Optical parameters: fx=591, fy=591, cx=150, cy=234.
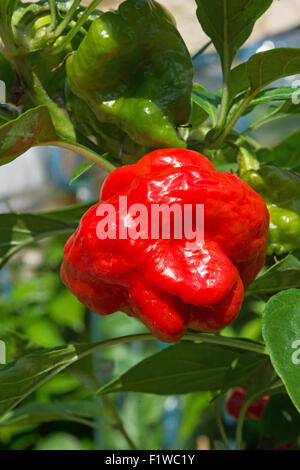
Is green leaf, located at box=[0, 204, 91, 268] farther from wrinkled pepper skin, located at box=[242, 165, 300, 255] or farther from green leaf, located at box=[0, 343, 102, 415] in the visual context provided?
wrinkled pepper skin, located at box=[242, 165, 300, 255]

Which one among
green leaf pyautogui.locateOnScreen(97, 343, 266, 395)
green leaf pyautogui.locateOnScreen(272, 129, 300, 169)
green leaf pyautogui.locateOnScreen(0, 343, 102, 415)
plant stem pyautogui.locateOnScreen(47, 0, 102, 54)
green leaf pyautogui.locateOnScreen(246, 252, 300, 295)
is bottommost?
green leaf pyautogui.locateOnScreen(97, 343, 266, 395)

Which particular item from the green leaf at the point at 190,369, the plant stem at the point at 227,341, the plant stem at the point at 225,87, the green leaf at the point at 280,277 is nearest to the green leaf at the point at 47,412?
the green leaf at the point at 190,369

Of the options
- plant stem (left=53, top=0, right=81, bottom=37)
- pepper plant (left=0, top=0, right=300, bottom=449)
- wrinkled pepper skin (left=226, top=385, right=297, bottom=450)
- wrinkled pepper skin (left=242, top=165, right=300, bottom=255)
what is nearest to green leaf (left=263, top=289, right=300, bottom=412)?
pepper plant (left=0, top=0, right=300, bottom=449)

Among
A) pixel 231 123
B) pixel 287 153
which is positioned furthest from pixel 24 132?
pixel 287 153

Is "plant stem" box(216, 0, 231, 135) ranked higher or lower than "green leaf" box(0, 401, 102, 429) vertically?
higher

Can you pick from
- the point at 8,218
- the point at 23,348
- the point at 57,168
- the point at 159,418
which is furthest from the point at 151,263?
the point at 57,168

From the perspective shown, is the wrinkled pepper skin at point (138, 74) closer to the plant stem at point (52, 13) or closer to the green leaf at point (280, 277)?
the plant stem at point (52, 13)

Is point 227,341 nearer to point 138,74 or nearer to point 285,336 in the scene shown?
point 285,336

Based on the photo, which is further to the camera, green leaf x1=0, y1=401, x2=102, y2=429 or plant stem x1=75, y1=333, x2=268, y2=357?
green leaf x1=0, y1=401, x2=102, y2=429
